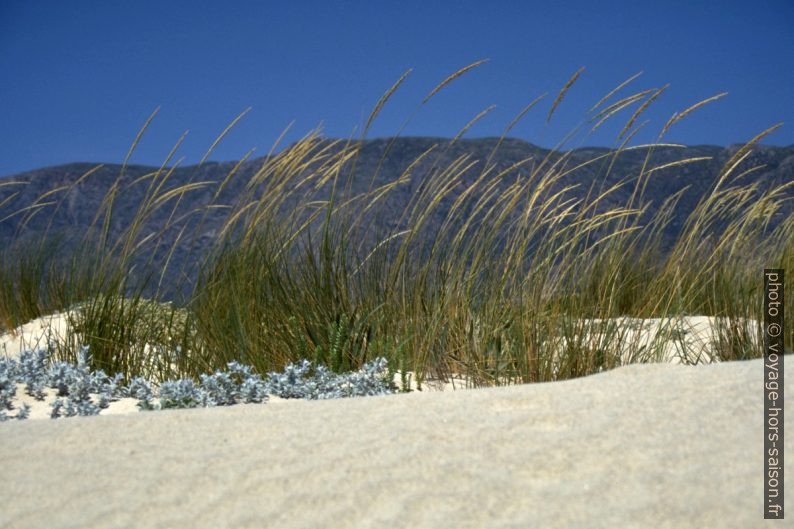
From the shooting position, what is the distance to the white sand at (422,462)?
5.14 feet

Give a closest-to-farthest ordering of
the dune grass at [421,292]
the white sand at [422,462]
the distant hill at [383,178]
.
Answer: the white sand at [422,462] → the dune grass at [421,292] → the distant hill at [383,178]

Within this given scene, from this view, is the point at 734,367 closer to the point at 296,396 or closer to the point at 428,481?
the point at 428,481

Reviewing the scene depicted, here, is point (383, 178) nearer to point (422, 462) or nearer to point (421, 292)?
point (421, 292)

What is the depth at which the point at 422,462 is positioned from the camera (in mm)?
1722

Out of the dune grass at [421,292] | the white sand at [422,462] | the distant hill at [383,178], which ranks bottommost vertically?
the white sand at [422,462]

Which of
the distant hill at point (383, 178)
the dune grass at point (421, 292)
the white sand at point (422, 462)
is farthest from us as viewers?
the distant hill at point (383, 178)

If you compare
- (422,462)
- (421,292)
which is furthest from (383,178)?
(422,462)

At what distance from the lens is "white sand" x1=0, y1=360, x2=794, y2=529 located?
1.57 meters

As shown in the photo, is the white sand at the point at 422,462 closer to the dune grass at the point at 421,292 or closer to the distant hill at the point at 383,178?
the dune grass at the point at 421,292

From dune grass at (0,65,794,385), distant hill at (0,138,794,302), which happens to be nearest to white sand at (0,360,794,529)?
dune grass at (0,65,794,385)

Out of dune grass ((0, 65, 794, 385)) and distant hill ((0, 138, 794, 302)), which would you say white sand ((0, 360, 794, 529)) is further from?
distant hill ((0, 138, 794, 302))

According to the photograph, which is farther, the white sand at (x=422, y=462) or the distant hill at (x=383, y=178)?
the distant hill at (x=383, y=178)

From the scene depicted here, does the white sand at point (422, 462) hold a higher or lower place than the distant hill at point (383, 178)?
lower

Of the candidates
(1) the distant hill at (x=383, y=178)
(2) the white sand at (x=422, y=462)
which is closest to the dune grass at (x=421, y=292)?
(2) the white sand at (x=422, y=462)
